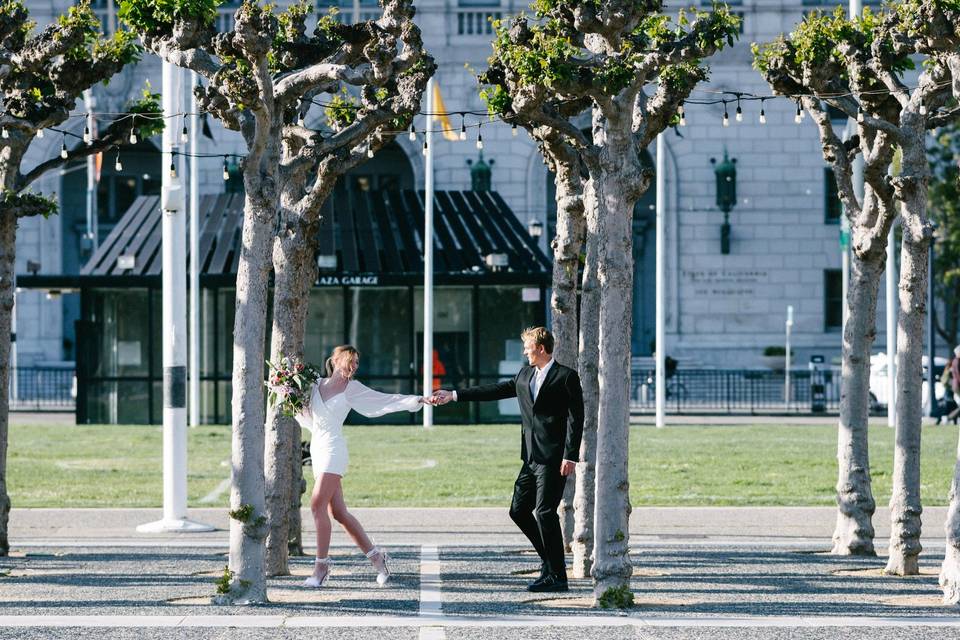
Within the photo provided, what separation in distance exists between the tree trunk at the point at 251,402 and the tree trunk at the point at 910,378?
17.0 feet

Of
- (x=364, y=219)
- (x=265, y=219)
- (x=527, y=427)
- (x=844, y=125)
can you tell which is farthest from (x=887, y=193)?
(x=844, y=125)

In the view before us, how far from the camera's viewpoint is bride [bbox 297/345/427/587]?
40.0 feet

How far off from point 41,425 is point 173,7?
2482 centimetres

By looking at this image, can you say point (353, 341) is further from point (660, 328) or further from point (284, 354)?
point (284, 354)

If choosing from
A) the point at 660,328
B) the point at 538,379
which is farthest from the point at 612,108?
the point at 660,328

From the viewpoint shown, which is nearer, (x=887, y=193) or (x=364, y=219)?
(x=887, y=193)

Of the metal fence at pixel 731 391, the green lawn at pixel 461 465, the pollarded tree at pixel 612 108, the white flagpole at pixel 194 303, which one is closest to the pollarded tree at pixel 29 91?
the pollarded tree at pixel 612 108

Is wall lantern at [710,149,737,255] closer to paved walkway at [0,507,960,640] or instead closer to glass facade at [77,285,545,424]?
glass facade at [77,285,545,424]

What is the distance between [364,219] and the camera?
3809 cm

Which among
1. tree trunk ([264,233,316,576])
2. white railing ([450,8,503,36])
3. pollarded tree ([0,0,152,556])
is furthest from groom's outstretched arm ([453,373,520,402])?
white railing ([450,8,503,36])

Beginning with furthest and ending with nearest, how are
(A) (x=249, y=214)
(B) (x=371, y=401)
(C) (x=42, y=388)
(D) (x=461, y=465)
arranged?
(C) (x=42, y=388) < (D) (x=461, y=465) < (B) (x=371, y=401) < (A) (x=249, y=214)

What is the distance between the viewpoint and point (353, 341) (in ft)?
117

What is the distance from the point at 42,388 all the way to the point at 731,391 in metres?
20.1

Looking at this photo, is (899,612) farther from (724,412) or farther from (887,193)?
(724,412)
